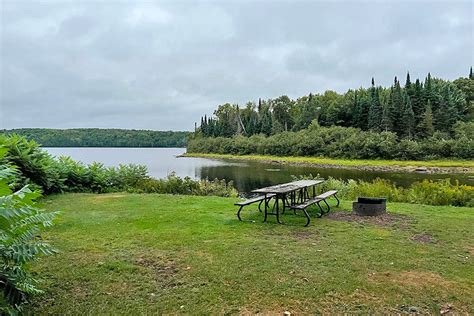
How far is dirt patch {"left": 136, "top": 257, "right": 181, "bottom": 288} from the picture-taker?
4.76 m

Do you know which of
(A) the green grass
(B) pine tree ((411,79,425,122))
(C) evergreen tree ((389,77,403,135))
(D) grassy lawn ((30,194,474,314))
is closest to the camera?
(D) grassy lawn ((30,194,474,314))

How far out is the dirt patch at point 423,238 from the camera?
6.94 m

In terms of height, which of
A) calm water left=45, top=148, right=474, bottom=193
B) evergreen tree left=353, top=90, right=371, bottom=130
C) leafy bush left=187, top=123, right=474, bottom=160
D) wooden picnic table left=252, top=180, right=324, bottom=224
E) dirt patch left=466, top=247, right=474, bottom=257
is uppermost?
evergreen tree left=353, top=90, right=371, bottom=130

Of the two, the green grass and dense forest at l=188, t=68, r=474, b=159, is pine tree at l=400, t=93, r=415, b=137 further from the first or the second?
the green grass

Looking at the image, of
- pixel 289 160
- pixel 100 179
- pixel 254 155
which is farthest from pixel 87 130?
pixel 100 179

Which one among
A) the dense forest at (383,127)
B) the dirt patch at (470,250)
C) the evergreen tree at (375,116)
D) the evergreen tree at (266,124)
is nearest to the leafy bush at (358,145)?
the dense forest at (383,127)

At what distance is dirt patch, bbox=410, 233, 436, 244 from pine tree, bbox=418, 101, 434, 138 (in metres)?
55.8

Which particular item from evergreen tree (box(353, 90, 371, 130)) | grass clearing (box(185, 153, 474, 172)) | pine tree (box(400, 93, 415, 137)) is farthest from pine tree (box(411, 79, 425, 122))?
grass clearing (box(185, 153, 474, 172))

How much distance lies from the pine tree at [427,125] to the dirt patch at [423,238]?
5583 cm

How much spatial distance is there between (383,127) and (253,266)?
61.9 metres

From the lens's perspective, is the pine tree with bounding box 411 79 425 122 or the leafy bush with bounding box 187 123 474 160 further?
the pine tree with bounding box 411 79 425 122

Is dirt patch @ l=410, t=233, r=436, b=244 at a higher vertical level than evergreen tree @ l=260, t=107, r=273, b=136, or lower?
lower

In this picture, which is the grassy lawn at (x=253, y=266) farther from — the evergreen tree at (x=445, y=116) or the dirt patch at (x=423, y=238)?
the evergreen tree at (x=445, y=116)

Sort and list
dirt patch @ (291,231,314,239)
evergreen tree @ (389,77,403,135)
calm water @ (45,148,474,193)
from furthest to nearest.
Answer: evergreen tree @ (389,77,403,135) < calm water @ (45,148,474,193) < dirt patch @ (291,231,314,239)
